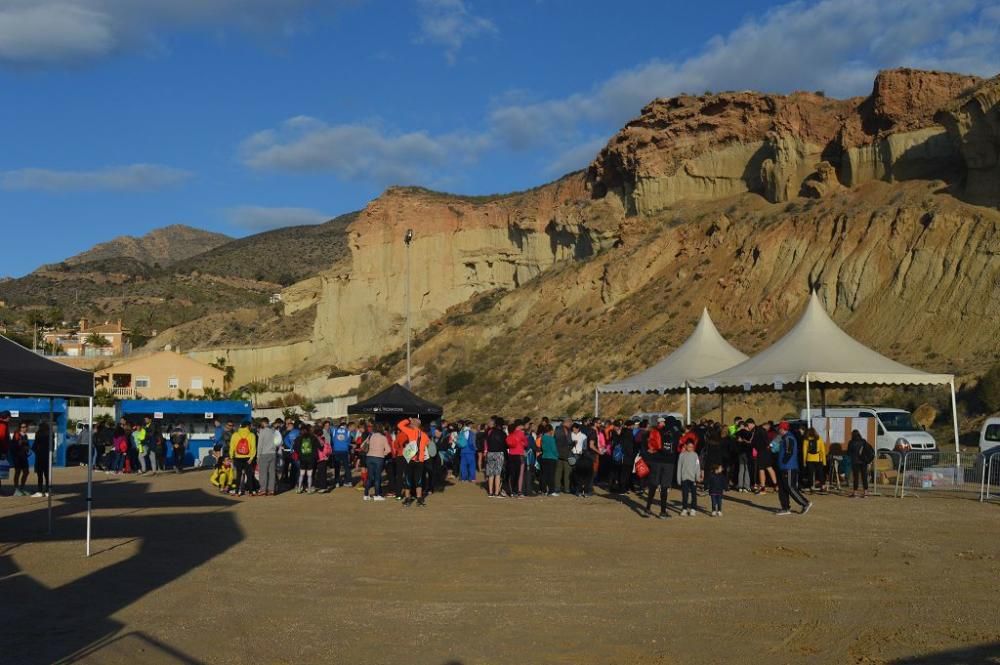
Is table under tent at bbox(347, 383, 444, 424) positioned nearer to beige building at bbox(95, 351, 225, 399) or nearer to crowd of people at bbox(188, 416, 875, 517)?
crowd of people at bbox(188, 416, 875, 517)

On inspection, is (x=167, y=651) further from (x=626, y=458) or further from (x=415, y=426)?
(x=626, y=458)

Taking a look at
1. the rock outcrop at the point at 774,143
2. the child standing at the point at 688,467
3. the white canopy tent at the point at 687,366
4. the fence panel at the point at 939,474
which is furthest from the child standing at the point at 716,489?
the rock outcrop at the point at 774,143

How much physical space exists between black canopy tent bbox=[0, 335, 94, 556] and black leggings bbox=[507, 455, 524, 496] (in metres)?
9.82

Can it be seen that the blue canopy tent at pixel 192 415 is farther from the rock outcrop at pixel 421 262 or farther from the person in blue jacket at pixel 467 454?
the rock outcrop at pixel 421 262

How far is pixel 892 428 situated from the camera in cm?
2612

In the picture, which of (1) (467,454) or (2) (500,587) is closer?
(2) (500,587)

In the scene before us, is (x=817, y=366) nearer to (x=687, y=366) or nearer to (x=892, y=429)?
(x=892, y=429)

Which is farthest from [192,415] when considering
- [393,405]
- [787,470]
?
[787,470]

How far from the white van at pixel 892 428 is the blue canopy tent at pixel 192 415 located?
18.2m

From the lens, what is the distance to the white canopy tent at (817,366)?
73.3 ft

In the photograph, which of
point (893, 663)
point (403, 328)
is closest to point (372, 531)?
point (893, 663)

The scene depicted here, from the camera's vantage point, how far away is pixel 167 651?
26.7 feet

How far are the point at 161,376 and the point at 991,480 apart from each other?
54237 mm

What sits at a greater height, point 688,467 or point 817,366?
point 817,366
